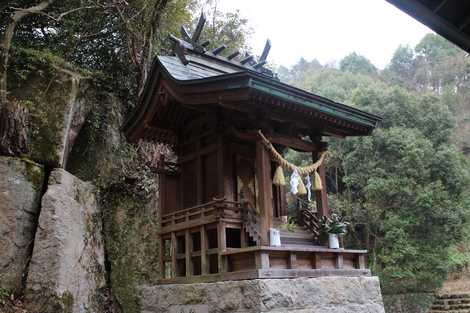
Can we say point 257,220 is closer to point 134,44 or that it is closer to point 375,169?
point 134,44

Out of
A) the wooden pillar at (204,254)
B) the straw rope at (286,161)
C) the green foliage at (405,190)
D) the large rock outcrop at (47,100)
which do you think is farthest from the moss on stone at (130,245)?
the green foliage at (405,190)

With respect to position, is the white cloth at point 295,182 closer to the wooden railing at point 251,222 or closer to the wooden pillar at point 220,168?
the wooden railing at point 251,222

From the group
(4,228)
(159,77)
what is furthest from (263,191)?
(4,228)

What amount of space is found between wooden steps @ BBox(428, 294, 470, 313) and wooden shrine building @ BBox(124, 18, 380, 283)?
1285cm

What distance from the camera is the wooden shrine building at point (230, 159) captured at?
20.7 feet

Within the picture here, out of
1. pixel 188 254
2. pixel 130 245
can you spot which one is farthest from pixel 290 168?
pixel 130 245

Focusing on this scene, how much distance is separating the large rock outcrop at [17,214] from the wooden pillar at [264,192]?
4.37m

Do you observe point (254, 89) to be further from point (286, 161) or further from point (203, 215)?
point (203, 215)

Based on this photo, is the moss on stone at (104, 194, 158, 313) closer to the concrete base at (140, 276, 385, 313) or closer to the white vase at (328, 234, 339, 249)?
the concrete base at (140, 276, 385, 313)

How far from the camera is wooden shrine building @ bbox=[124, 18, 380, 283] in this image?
6.32 metres

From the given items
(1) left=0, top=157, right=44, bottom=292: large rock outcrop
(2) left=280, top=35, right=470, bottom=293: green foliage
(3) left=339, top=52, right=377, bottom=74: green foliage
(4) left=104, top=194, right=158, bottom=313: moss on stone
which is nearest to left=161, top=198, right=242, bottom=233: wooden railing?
(4) left=104, top=194, right=158, bottom=313: moss on stone

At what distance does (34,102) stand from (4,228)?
2757 millimetres

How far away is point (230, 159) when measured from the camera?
7.40 m

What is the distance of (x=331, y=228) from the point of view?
7.31 metres
